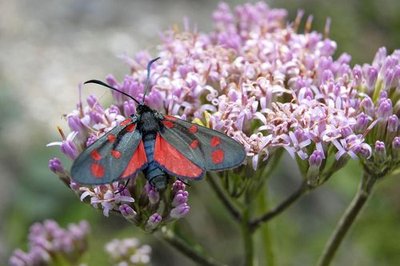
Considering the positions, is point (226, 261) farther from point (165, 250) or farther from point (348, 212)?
point (348, 212)

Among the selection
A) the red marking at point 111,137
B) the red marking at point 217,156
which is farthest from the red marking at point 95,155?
the red marking at point 217,156

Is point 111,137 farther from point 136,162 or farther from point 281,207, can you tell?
point 281,207

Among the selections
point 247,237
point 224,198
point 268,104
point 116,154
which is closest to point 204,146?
point 116,154

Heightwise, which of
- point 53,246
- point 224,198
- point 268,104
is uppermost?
point 268,104

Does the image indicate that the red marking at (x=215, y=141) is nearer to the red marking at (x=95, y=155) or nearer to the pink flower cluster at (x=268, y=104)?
the pink flower cluster at (x=268, y=104)

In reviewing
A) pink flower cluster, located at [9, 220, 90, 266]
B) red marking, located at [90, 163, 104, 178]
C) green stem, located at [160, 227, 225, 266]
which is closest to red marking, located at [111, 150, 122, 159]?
red marking, located at [90, 163, 104, 178]

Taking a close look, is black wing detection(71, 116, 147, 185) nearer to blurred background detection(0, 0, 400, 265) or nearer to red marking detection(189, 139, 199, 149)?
red marking detection(189, 139, 199, 149)

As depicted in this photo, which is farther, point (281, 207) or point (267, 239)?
point (267, 239)

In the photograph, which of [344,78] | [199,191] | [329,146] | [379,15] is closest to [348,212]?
[329,146]
